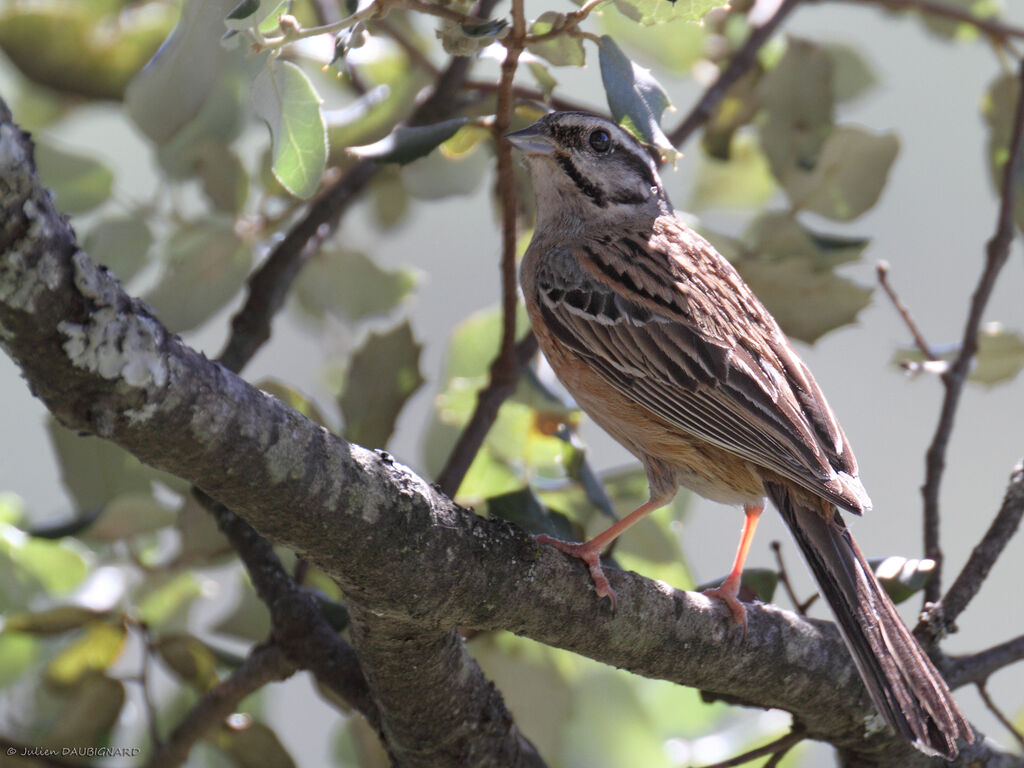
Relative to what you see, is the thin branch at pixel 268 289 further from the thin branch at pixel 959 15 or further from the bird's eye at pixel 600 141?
the thin branch at pixel 959 15

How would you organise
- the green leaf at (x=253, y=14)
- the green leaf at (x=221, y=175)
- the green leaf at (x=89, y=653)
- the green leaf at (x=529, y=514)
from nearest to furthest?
1. the green leaf at (x=253, y=14)
2. the green leaf at (x=529, y=514)
3. the green leaf at (x=89, y=653)
4. the green leaf at (x=221, y=175)

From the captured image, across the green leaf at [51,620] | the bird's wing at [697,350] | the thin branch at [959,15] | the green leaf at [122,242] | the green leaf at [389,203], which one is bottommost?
the green leaf at [51,620]

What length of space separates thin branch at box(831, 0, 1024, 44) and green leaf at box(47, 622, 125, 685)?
9.75 ft

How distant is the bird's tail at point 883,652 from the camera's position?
2.14 metres

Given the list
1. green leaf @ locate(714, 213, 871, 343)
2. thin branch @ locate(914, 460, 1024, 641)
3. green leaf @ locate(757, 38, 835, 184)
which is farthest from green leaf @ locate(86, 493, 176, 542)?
green leaf @ locate(757, 38, 835, 184)

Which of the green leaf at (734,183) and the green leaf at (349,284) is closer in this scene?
the green leaf at (349,284)

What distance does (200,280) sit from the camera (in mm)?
2777

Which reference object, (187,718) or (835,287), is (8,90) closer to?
(187,718)

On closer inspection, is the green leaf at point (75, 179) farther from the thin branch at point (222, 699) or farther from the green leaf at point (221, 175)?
the thin branch at point (222, 699)

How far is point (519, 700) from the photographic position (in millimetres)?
2682

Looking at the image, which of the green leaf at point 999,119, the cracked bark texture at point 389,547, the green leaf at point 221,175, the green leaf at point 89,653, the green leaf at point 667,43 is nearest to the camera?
the cracked bark texture at point 389,547

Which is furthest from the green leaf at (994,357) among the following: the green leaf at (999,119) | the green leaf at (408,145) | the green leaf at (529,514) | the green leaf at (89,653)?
the green leaf at (89,653)

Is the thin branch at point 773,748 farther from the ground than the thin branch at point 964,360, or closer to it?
closer to it

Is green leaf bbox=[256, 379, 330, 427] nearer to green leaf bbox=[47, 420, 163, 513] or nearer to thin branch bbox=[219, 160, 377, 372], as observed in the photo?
thin branch bbox=[219, 160, 377, 372]
